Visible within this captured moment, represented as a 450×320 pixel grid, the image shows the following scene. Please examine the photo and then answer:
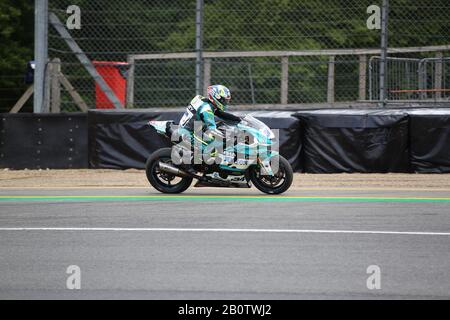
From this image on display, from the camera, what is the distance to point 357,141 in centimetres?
1623

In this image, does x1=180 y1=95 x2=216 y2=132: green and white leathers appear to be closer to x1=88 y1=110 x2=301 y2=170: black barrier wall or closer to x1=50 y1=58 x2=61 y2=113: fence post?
x1=88 y1=110 x2=301 y2=170: black barrier wall

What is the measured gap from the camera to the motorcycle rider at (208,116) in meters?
13.0

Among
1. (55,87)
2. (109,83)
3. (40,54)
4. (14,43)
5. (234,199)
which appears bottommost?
(234,199)

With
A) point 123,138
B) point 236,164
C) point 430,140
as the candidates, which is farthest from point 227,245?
point 123,138

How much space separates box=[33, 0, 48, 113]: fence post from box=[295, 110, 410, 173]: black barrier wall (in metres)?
5.07

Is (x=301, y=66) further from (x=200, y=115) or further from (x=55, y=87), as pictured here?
(x=200, y=115)

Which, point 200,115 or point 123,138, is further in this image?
point 123,138

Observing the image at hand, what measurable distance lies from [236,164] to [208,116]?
0.76 meters

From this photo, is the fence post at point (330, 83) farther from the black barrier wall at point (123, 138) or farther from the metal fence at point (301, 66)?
the black barrier wall at point (123, 138)

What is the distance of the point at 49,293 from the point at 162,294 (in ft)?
2.62

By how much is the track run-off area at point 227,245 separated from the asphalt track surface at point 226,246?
10 mm

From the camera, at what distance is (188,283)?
697 centimetres
